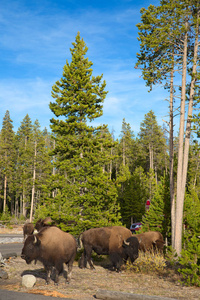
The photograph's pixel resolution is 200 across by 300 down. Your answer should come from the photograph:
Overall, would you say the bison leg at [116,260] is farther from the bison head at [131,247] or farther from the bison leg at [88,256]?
the bison leg at [88,256]

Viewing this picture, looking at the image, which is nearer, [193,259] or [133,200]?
[193,259]

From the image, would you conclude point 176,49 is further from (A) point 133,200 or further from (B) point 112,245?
(A) point 133,200

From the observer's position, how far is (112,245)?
1336 cm

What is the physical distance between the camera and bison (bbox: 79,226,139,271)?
13172mm

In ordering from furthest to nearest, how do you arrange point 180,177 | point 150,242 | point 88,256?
point 180,177 < point 150,242 < point 88,256

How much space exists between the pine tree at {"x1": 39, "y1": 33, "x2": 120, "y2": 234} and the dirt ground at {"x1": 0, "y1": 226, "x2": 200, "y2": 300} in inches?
146

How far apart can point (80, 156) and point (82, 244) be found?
6137mm

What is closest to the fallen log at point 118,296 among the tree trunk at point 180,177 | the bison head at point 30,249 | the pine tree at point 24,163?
the bison head at point 30,249

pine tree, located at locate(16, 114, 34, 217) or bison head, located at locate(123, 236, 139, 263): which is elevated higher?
pine tree, located at locate(16, 114, 34, 217)

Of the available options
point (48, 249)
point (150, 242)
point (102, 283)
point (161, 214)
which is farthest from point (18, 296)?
point (161, 214)

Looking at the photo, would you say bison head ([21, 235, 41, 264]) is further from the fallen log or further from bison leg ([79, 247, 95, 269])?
bison leg ([79, 247, 95, 269])

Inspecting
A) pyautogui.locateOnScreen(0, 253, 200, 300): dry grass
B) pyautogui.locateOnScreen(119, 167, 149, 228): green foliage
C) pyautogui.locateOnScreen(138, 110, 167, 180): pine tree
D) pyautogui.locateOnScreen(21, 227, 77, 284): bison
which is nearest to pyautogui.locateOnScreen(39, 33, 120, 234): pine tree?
pyautogui.locateOnScreen(0, 253, 200, 300): dry grass

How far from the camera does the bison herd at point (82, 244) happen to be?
9617mm

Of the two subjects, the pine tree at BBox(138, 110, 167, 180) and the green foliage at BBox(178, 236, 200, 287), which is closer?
the green foliage at BBox(178, 236, 200, 287)
